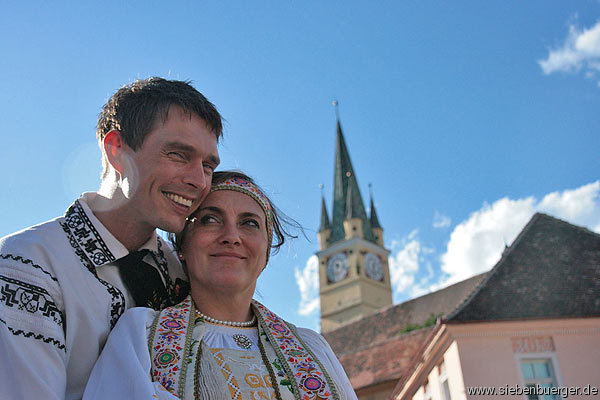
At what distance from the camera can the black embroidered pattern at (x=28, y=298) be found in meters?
2.31

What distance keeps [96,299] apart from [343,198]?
7931 centimetres

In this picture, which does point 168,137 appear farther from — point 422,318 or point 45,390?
point 422,318

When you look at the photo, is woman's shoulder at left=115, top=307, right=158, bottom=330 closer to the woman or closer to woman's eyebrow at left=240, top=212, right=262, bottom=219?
the woman

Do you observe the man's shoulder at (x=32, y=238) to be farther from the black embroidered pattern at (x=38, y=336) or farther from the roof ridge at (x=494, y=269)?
the roof ridge at (x=494, y=269)

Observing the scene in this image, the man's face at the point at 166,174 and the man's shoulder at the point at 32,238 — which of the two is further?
the man's face at the point at 166,174

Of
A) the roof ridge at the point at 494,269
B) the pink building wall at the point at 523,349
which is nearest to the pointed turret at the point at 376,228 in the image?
the roof ridge at the point at 494,269

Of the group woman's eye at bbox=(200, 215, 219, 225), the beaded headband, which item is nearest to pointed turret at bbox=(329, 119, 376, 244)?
the beaded headband

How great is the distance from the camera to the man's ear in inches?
114

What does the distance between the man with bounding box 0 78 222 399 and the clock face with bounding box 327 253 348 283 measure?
7472 centimetres

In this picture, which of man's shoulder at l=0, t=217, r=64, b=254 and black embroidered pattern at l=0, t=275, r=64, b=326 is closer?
black embroidered pattern at l=0, t=275, r=64, b=326

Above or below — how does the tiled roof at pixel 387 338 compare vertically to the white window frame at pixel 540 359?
above

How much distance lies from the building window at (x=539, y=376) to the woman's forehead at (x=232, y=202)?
41.2 feet

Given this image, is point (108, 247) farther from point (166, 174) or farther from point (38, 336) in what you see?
point (38, 336)

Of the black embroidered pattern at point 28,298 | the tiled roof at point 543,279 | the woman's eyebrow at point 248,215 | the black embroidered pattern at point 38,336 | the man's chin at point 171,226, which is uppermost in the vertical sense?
the tiled roof at point 543,279
